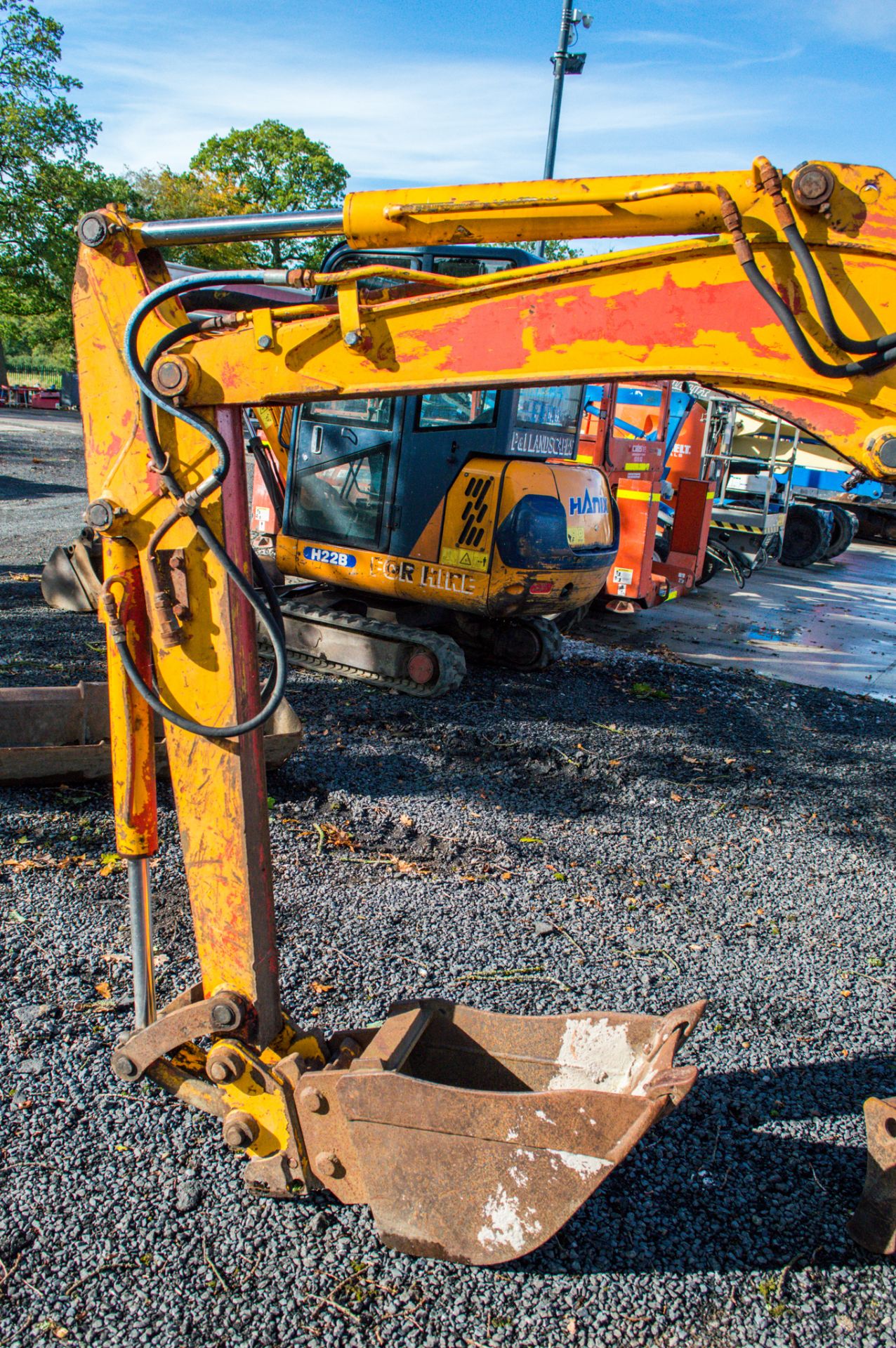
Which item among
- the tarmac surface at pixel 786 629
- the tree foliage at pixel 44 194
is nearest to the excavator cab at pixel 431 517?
the tarmac surface at pixel 786 629

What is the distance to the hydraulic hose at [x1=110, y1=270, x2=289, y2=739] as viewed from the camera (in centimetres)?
219

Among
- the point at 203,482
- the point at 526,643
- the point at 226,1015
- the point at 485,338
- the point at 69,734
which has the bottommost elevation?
the point at 526,643

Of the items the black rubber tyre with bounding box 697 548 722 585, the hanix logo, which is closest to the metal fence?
the black rubber tyre with bounding box 697 548 722 585

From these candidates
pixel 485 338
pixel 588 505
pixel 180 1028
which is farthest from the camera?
pixel 588 505

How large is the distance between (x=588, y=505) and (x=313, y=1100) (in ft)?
19.1

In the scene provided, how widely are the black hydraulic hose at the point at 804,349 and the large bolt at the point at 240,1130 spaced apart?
7.13 ft

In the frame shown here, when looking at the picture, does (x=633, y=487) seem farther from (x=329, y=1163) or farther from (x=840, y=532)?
(x=329, y=1163)

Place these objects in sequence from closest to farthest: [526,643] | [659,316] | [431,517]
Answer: [659,316] < [431,517] < [526,643]

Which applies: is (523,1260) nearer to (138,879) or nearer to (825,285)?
(138,879)

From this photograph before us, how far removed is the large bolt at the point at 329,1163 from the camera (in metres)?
2.41

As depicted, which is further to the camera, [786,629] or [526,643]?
[786,629]

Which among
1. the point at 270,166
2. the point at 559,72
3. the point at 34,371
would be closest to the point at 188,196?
the point at 270,166

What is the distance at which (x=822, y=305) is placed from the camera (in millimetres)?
1733

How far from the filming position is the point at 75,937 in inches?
150
